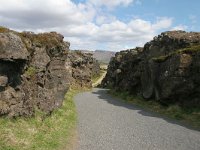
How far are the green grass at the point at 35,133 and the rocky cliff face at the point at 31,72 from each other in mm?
985

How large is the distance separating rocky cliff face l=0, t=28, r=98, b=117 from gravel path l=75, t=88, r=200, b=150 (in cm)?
423

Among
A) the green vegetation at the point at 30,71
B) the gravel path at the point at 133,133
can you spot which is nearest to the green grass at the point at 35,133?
the gravel path at the point at 133,133

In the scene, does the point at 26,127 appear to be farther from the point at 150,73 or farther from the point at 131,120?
the point at 150,73

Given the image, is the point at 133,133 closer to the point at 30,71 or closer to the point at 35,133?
the point at 35,133

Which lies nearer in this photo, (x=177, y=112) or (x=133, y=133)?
(x=133, y=133)

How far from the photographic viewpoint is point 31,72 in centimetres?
2620

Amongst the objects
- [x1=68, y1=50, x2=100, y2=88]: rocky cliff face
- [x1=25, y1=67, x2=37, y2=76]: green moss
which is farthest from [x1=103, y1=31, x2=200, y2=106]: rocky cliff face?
[x1=25, y1=67, x2=37, y2=76]: green moss

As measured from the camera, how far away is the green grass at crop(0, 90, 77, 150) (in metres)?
17.8

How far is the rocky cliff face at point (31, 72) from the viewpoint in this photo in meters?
22.5

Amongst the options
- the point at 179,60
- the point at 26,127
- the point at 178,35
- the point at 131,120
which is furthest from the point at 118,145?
the point at 178,35

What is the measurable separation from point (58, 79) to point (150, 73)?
2270 cm

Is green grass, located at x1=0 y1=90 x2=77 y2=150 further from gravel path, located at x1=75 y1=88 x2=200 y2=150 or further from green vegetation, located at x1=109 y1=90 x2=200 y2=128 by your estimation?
green vegetation, located at x1=109 y1=90 x2=200 y2=128

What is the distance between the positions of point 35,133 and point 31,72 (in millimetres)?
6661

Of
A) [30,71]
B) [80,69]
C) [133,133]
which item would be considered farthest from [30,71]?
[80,69]
